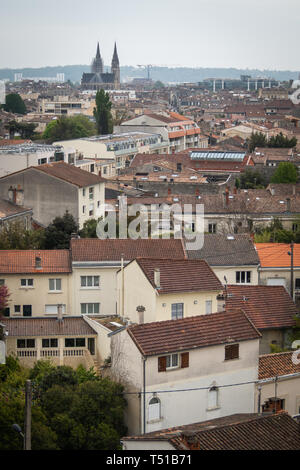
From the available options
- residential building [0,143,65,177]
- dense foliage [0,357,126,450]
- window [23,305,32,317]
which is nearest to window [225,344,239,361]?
dense foliage [0,357,126,450]

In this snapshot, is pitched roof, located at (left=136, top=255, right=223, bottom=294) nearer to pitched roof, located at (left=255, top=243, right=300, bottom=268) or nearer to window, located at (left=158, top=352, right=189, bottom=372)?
window, located at (left=158, top=352, right=189, bottom=372)

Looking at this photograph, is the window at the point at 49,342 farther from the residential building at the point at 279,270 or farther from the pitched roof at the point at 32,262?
the residential building at the point at 279,270

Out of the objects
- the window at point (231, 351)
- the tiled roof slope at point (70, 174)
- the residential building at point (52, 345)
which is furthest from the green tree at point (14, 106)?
the window at point (231, 351)

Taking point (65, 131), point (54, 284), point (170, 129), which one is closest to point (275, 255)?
point (54, 284)

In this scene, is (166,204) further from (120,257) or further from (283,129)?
(283,129)

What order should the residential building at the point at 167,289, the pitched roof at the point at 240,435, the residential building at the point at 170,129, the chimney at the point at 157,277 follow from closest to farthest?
1. the pitched roof at the point at 240,435
2. the chimney at the point at 157,277
3. the residential building at the point at 167,289
4. the residential building at the point at 170,129

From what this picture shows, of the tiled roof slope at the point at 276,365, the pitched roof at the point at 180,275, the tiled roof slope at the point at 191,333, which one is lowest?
the tiled roof slope at the point at 276,365

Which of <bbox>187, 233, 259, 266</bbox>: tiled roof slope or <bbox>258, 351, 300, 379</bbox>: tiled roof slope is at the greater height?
<bbox>187, 233, 259, 266</bbox>: tiled roof slope
